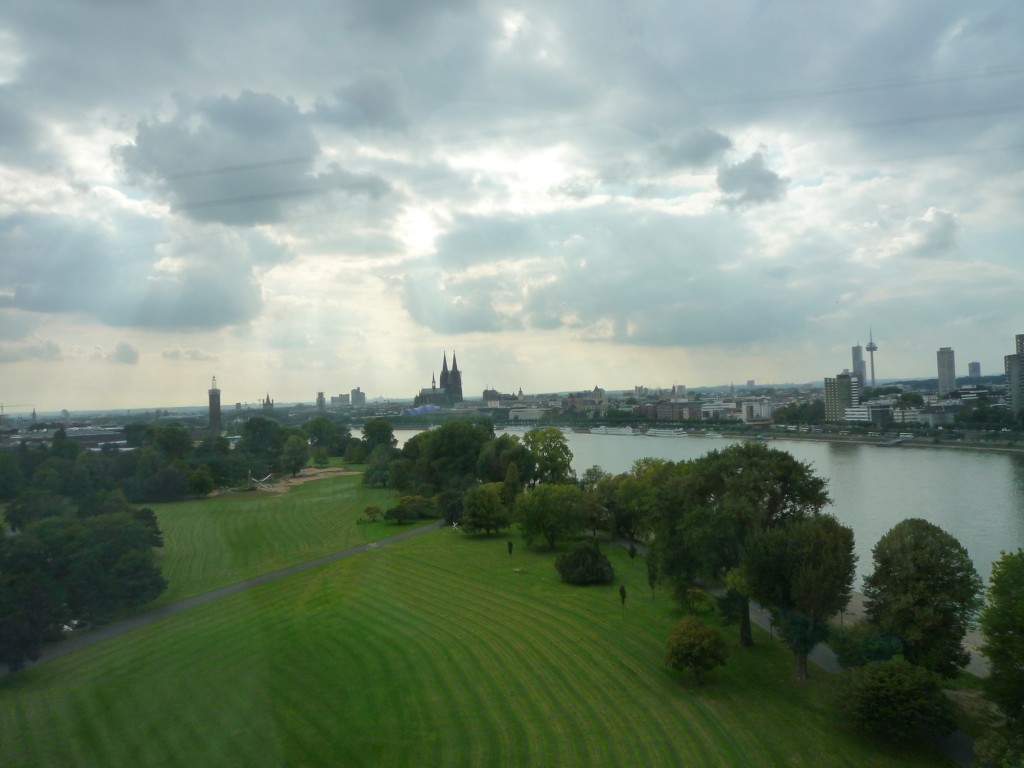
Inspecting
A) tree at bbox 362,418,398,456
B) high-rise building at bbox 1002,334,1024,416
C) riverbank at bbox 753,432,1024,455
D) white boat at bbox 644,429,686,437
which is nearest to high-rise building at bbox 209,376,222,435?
tree at bbox 362,418,398,456

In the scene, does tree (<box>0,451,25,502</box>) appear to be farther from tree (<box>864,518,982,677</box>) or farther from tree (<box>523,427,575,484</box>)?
tree (<box>523,427,575,484</box>)

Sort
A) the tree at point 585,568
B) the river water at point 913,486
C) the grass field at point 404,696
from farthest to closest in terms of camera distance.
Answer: the river water at point 913,486 → the tree at point 585,568 → the grass field at point 404,696

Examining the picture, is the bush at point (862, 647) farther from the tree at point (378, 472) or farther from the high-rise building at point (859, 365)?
the high-rise building at point (859, 365)

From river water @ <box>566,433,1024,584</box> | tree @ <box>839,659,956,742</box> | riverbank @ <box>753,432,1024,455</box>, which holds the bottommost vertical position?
river water @ <box>566,433,1024,584</box>

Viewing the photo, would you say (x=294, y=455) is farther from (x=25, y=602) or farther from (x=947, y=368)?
(x=947, y=368)

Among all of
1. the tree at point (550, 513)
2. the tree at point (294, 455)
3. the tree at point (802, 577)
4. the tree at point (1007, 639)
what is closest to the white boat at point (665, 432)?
the tree at point (294, 455)

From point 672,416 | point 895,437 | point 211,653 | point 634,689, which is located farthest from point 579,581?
point 672,416

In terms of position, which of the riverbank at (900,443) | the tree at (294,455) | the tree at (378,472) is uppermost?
the tree at (294,455)
